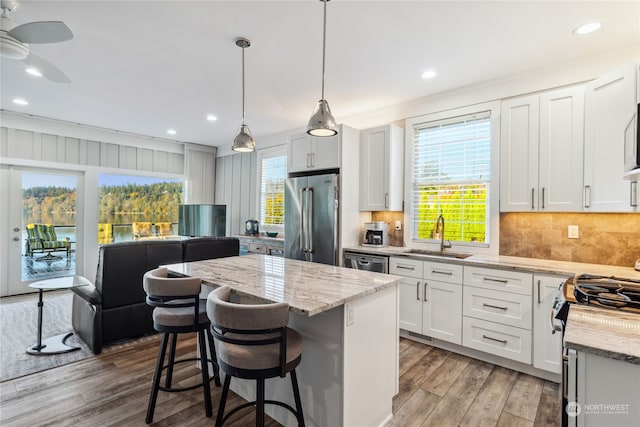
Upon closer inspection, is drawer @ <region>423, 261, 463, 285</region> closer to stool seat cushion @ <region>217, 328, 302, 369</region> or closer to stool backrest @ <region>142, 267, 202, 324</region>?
stool seat cushion @ <region>217, 328, 302, 369</region>

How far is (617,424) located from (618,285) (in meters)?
1.03

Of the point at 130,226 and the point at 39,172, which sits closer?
the point at 39,172

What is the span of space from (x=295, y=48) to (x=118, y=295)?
2.92 meters

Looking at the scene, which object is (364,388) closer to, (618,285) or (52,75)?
(618,285)

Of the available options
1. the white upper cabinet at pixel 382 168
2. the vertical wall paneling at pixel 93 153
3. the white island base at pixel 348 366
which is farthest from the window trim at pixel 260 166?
the white island base at pixel 348 366

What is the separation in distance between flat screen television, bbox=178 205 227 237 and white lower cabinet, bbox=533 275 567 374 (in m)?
5.01

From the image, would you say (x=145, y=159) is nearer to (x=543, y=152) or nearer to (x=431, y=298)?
(x=431, y=298)

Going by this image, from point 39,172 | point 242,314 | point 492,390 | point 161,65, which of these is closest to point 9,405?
point 242,314

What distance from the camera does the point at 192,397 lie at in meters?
2.25

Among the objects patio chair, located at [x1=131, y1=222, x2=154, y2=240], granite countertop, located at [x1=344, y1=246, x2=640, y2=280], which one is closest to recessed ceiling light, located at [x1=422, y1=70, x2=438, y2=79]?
granite countertop, located at [x1=344, y1=246, x2=640, y2=280]

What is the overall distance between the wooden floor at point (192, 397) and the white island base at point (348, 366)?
0.23 metres

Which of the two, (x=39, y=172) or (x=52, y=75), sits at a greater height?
(x=52, y=75)

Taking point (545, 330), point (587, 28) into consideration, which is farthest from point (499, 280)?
point (587, 28)

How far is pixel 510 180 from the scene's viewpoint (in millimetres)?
3107
